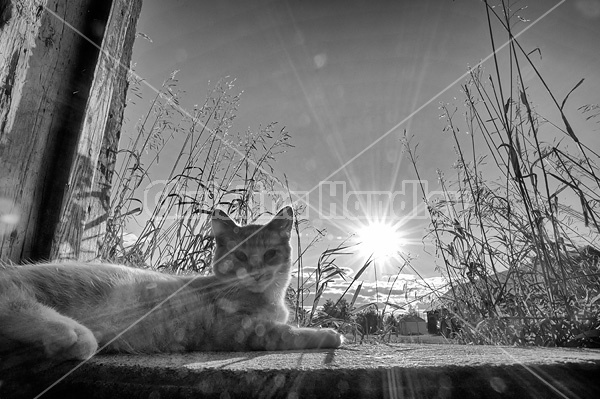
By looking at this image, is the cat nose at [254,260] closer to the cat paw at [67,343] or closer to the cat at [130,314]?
the cat at [130,314]

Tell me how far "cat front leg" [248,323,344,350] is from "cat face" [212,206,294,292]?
59 cm

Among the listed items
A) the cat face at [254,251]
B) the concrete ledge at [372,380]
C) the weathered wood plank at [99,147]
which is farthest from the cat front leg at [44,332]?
the cat face at [254,251]

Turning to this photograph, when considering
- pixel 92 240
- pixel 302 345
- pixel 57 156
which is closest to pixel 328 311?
pixel 302 345

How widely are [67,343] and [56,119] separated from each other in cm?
117

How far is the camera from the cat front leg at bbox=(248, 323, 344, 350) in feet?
4.87

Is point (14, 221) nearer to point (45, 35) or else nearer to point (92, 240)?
point (92, 240)

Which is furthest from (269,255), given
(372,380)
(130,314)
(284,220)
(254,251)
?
(372,380)

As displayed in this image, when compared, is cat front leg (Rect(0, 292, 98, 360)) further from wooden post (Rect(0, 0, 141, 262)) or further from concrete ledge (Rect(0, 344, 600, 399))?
wooden post (Rect(0, 0, 141, 262))

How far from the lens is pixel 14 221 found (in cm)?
156

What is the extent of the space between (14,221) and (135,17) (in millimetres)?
1364

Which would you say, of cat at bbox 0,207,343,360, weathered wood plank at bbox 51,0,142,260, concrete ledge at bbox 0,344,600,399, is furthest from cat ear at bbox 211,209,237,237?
concrete ledge at bbox 0,344,600,399

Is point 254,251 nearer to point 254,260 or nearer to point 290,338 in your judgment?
point 254,260

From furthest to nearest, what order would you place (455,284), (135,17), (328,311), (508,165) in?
(328,311), (455,284), (135,17), (508,165)

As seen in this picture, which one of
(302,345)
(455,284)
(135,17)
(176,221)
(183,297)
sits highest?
(135,17)
